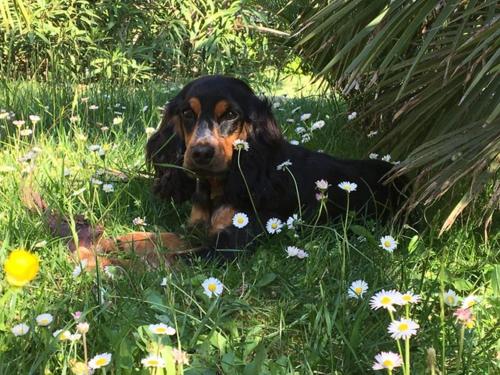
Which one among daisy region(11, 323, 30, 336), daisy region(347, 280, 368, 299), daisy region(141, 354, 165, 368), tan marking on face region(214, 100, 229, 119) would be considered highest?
daisy region(141, 354, 165, 368)

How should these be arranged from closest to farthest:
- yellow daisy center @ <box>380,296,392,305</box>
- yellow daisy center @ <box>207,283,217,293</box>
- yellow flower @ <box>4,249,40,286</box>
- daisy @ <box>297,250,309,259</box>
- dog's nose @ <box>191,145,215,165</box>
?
yellow flower @ <box>4,249,40,286</box> → yellow daisy center @ <box>380,296,392,305</box> → yellow daisy center @ <box>207,283,217,293</box> → daisy @ <box>297,250,309,259</box> → dog's nose @ <box>191,145,215,165</box>

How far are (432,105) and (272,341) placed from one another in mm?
1178

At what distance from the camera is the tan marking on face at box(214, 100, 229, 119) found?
2.58 m

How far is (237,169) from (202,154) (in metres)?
0.21

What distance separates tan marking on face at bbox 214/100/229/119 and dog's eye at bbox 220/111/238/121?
24 millimetres

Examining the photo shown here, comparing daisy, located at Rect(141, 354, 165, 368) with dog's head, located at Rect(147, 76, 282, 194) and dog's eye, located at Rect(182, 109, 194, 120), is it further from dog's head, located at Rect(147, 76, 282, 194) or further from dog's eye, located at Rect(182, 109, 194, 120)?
dog's eye, located at Rect(182, 109, 194, 120)

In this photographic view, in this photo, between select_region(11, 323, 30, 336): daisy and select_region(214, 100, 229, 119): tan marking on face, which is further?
select_region(214, 100, 229, 119): tan marking on face

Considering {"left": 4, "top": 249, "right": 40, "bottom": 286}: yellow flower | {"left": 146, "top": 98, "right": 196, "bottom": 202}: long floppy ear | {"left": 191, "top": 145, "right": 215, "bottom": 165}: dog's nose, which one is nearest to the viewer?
{"left": 4, "top": 249, "right": 40, "bottom": 286}: yellow flower

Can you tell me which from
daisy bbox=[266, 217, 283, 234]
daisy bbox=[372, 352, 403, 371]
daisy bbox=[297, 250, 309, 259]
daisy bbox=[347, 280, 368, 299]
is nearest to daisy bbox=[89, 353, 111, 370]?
daisy bbox=[372, 352, 403, 371]

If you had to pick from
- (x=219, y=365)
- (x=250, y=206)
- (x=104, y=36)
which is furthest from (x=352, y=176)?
(x=104, y=36)

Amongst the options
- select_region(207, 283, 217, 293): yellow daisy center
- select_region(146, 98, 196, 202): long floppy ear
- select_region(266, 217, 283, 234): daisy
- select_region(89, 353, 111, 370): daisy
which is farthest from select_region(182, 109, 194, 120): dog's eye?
select_region(89, 353, 111, 370): daisy

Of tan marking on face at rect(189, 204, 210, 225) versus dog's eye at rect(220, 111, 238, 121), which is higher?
dog's eye at rect(220, 111, 238, 121)

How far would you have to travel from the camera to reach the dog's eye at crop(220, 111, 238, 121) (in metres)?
2.61

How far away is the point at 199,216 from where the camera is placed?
2.68 metres
